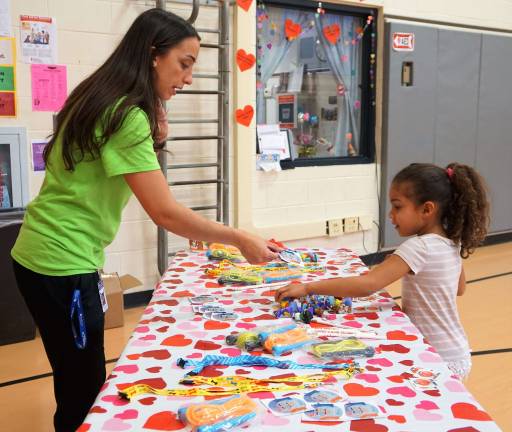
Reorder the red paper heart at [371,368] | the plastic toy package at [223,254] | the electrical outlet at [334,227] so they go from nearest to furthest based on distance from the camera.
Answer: the red paper heart at [371,368]
the plastic toy package at [223,254]
the electrical outlet at [334,227]

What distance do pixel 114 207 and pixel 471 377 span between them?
1.91 meters

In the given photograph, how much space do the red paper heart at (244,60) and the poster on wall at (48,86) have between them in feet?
3.69

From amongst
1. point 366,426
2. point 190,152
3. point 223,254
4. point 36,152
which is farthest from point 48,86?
point 366,426

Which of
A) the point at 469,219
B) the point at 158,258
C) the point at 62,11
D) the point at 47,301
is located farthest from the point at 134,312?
the point at 469,219

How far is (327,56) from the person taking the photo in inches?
173

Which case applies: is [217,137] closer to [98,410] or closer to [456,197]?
[456,197]

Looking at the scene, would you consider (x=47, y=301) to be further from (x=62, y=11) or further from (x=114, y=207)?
(x=62, y=11)

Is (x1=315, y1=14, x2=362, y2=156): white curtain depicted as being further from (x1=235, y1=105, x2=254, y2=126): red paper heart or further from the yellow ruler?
the yellow ruler

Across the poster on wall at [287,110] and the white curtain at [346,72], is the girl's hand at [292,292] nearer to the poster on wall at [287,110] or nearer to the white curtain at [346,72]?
the poster on wall at [287,110]

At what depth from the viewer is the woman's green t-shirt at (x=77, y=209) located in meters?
1.35

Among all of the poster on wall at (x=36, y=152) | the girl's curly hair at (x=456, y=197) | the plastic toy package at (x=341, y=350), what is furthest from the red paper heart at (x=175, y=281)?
the poster on wall at (x=36, y=152)

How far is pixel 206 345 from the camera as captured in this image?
50.2 inches

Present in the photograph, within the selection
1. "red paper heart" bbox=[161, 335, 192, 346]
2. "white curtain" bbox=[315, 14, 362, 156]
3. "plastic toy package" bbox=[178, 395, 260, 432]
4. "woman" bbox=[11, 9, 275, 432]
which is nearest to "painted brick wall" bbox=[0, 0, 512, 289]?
"white curtain" bbox=[315, 14, 362, 156]

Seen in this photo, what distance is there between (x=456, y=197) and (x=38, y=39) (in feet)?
8.00
